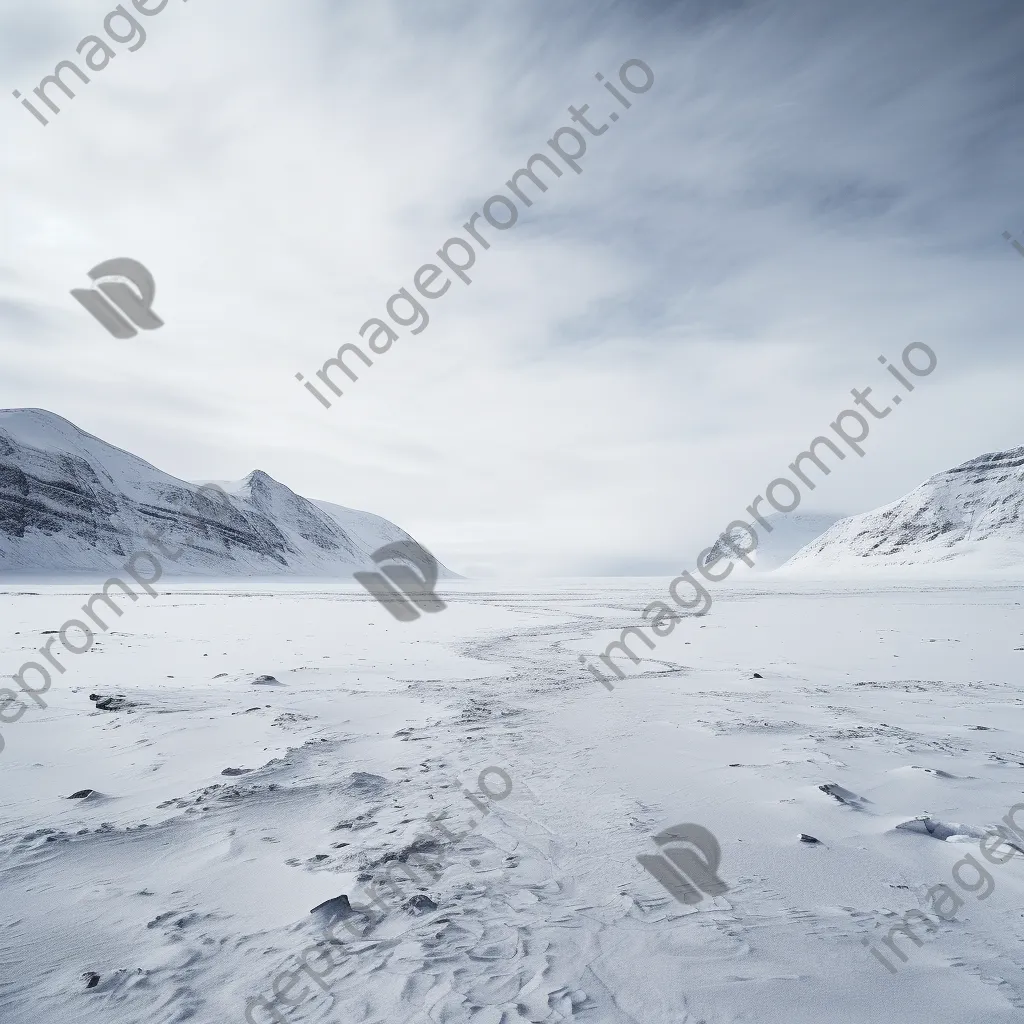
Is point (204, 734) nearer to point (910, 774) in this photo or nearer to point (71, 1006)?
point (71, 1006)

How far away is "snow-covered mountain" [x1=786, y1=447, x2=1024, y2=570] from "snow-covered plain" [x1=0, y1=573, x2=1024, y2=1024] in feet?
378

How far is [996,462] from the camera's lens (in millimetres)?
132250

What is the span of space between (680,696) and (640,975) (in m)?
6.99

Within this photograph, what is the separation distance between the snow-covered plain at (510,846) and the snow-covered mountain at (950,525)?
115 metres

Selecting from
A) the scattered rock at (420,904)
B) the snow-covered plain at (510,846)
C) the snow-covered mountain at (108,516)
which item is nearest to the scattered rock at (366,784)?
the snow-covered plain at (510,846)

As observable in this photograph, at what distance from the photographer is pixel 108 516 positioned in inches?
3698

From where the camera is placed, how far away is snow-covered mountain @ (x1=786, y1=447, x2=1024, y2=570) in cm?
10788

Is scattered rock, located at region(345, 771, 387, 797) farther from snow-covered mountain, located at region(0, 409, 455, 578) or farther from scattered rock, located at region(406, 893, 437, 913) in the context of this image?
snow-covered mountain, located at region(0, 409, 455, 578)

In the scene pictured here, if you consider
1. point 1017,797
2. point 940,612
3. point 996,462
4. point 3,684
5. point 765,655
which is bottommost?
point 996,462

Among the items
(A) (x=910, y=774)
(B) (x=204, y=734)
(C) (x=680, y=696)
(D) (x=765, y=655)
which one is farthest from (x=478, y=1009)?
(D) (x=765, y=655)

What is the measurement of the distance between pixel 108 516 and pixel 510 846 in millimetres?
111990

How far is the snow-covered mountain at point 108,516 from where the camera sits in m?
81.2

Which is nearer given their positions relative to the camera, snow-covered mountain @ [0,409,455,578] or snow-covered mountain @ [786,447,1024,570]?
snow-covered mountain @ [0,409,455,578]

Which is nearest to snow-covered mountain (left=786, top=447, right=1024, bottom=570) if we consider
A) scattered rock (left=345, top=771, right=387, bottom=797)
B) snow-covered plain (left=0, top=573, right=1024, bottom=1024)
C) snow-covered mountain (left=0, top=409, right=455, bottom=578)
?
snow-covered plain (left=0, top=573, right=1024, bottom=1024)
